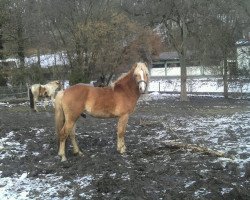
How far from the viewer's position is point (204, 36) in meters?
25.4

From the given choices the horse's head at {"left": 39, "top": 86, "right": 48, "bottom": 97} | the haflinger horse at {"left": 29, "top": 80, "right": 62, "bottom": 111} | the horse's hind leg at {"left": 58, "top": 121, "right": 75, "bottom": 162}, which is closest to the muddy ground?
the horse's hind leg at {"left": 58, "top": 121, "right": 75, "bottom": 162}

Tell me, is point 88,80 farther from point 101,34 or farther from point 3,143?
point 3,143

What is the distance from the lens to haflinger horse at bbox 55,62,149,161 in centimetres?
777

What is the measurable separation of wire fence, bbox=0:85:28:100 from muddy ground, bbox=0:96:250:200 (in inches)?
721

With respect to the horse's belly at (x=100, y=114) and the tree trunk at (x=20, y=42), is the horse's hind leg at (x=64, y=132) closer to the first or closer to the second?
the horse's belly at (x=100, y=114)

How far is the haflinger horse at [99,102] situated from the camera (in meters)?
7.77

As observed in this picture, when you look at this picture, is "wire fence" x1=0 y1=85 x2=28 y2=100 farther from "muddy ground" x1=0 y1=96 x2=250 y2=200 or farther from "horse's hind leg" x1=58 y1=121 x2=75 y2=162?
"horse's hind leg" x1=58 y1=121 x2=75 y2=162

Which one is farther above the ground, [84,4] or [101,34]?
[84,4]

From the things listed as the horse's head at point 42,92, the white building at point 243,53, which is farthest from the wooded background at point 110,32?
the horse's head at point 42,92

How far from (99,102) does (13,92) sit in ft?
74.1

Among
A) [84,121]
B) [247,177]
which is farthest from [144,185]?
[84,121]

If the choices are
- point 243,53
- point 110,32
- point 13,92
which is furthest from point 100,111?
point 13,92

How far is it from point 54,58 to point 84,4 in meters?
5.08

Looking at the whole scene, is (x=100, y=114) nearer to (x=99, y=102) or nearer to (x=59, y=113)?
(x=99, y=102)
